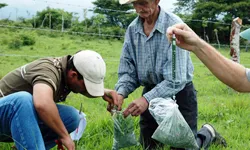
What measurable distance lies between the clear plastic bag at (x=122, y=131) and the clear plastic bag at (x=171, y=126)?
0.31 m

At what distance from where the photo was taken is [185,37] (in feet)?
7.96

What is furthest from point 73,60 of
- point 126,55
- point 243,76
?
point 243,76

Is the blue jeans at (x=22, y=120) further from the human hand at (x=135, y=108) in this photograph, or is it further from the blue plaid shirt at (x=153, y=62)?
the blue plaid shirt at (x=153, y=62)

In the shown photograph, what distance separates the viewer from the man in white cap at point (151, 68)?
330 centimetres

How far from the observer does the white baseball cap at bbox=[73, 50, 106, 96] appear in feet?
9.33

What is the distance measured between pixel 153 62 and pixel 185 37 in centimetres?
105

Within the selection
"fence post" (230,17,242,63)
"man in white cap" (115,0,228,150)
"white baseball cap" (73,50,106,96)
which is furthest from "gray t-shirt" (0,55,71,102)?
"fence post" (230,17,242,63)

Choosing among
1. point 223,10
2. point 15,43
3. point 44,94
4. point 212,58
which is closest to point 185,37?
point 212,58

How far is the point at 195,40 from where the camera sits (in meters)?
2.41

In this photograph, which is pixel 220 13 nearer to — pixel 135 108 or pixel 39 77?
pixel 135 108

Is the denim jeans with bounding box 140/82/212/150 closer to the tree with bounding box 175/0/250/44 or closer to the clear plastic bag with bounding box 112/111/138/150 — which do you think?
the clear plastic bag with bounding box 112/111/138/150

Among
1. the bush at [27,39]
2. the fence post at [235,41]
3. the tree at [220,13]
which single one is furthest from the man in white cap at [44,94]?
the tree at [220,13]

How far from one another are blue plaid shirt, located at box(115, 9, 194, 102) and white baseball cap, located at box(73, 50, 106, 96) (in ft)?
1.76

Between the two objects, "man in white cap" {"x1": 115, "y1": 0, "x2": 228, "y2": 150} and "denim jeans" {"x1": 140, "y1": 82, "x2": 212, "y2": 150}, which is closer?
"man in white cap" {"x1": 115, "y1": 0, "x2": 228, "y2": 150}
